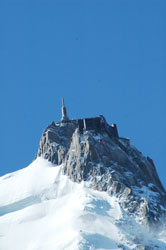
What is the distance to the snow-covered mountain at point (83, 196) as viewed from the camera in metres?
151

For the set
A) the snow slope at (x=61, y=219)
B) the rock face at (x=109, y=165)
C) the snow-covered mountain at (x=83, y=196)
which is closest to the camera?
the snow slope at (x=61, y=219)

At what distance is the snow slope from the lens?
148875mm

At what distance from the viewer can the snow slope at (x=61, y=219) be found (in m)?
149

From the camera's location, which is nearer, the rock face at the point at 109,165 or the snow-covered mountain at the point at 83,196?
the snow-covered mountain at the point at 83,196

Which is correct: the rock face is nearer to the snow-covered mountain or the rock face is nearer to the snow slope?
the snow-covered mountain

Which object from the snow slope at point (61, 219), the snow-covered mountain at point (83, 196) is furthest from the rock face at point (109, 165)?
the snow slope at point (61, 219)

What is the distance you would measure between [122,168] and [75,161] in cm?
1005

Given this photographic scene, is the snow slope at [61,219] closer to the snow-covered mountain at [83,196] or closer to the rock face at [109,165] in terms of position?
the snow-covered mountain at [83,196]

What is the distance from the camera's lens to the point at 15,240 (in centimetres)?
15350

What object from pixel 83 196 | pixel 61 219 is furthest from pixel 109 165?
pixel 61 219

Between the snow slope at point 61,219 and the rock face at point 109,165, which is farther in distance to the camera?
the rock face at point 109,165

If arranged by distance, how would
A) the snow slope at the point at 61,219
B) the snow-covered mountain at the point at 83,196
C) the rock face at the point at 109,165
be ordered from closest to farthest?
1. the snow slope at the point at 61,219
2. the snow-covered mountain at the point at 83,196
3. the rock face at the point at 109,165

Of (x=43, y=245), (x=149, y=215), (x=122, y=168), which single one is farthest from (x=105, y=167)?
(x=43, y=245)

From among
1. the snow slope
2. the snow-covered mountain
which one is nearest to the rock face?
the snow-covered mountain
